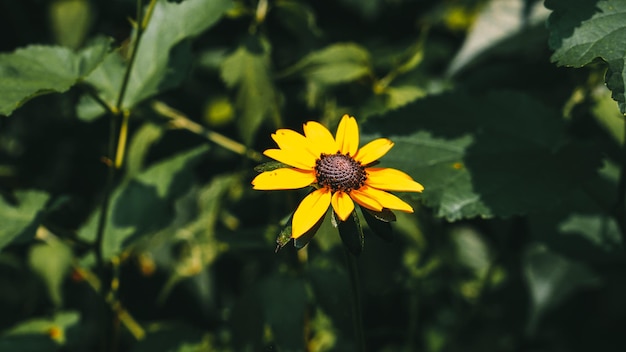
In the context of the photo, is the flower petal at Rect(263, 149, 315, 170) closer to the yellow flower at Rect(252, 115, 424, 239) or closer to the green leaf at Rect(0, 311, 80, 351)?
the yellow flower at Rect(252, 115, 424, 239)

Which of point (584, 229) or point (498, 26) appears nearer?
point (584, 229)

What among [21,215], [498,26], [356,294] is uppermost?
[498,26]

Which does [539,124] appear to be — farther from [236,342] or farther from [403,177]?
[236,342]

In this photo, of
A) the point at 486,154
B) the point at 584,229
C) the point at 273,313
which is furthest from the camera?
the point at 584,229

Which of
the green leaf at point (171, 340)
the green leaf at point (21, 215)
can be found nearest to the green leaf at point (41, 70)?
the green leaf at point (21, 215)

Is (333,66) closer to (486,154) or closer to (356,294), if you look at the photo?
(486,154)

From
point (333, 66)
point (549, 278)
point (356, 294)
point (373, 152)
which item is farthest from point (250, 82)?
point (549, 278)
